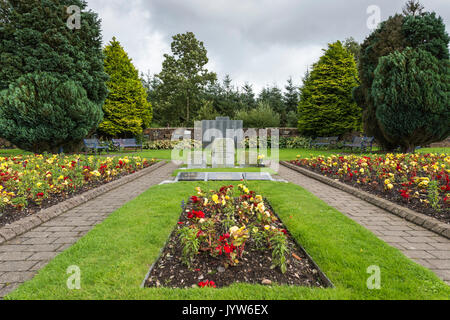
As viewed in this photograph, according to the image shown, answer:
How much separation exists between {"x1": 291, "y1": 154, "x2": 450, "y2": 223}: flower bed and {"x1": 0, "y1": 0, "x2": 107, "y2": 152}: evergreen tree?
966cm

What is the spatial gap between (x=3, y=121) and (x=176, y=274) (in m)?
10.4

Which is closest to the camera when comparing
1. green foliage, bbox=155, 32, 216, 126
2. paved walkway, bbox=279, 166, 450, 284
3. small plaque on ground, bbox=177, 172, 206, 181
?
paved walkway, bbox=279, 166, 450, 284

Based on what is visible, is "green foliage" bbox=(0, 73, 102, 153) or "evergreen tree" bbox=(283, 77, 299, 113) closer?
"green foliage" bbox=(0, 73, 102, 153)

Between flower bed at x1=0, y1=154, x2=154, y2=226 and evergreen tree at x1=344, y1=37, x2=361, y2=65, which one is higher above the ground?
evergreen tree at x1=344, y1=37, x2=361, y2=65

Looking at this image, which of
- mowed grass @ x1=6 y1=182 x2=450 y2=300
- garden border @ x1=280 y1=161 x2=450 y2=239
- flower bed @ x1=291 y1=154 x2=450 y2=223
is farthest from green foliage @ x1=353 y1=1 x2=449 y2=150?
mowed grass @ x1=6 y1=182 x2=450 y2=300

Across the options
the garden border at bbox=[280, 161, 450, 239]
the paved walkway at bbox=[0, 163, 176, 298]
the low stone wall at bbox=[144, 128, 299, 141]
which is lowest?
the paved walkway at bbox=[0, 163, 176, 298]

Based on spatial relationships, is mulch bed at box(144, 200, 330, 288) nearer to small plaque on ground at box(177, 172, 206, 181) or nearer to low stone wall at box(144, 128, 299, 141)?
small plaque on ground at box(177, 172, 206, 181)

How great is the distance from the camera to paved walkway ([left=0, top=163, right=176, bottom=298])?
2.11 meters

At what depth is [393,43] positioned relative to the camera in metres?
10.1

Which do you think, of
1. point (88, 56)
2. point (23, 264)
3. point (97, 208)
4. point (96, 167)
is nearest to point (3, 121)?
point (88, 56)

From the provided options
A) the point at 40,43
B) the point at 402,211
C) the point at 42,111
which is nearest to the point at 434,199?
the point at 402,211

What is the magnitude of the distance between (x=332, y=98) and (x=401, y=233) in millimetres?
14486
